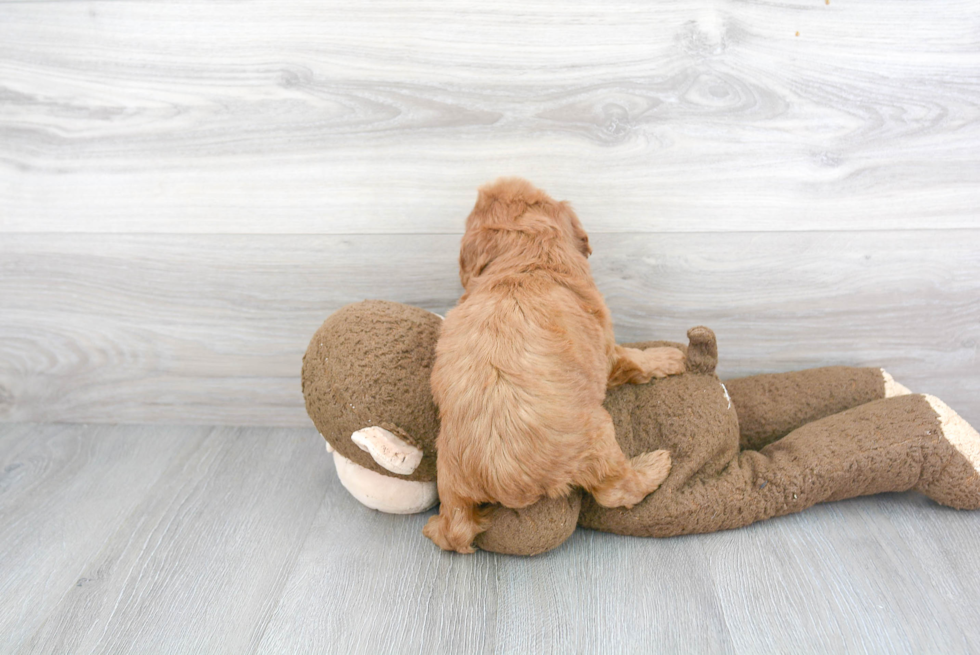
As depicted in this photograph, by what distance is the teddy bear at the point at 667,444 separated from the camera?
1.43 meters

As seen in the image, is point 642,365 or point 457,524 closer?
point 457,524

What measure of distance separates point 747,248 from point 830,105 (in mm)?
386

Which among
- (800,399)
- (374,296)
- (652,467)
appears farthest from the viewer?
(374,296)

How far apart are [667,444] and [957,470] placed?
2.09 ft

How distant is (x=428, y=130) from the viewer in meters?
1.68

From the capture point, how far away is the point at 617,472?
4.53 ft

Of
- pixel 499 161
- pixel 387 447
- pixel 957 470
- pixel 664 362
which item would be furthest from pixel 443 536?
pixel 957 470

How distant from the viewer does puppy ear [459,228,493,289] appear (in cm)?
140

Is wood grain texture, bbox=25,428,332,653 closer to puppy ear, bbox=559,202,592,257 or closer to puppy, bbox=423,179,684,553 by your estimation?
puppy, bbox=423,179,684,553

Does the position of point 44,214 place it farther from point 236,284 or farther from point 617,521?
point 617,521

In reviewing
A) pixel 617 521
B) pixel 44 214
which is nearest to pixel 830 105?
pixel 617 521

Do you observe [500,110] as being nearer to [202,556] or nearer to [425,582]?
[425,582]

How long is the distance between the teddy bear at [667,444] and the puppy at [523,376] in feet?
0.23

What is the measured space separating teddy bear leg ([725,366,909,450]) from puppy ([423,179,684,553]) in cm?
35
